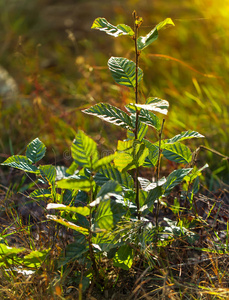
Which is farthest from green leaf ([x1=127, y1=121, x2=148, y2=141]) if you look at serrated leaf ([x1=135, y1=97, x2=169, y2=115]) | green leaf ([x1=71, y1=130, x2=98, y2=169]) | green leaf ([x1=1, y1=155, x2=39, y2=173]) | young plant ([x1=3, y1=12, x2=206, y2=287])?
green leaf ([x1=1, y1=155, x2=39, y2=173])

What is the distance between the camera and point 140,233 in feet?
4.09

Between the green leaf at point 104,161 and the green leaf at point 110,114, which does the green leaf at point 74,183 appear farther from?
the green leaf at point 110,114

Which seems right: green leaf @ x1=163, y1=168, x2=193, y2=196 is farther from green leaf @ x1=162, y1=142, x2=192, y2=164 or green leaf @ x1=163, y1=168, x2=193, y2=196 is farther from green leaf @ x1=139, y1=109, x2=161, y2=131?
green leaf @ x1=139, y1=109, x2=161, y2=131

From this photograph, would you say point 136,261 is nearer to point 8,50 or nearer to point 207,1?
point 207,1

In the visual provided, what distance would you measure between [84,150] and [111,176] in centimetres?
18

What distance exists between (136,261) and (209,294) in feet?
0.91

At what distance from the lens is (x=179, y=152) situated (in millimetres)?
1299

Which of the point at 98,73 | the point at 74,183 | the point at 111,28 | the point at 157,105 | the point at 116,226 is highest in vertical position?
the point at 111,28

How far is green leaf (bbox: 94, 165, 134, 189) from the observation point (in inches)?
47.3

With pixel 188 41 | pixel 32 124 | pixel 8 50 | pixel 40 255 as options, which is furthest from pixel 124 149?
pixel 8 50

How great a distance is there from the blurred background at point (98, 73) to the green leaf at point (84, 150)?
0.33 m

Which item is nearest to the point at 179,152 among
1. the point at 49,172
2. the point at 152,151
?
the point at 152,151

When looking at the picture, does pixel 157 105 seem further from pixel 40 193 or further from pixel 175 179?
pixel 40 193

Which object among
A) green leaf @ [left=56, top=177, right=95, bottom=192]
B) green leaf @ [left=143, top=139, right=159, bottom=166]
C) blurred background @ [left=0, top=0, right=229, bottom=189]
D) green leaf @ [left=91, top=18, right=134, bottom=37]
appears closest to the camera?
green leaf @ [left=56, top=177, right=95, bottom=192]
